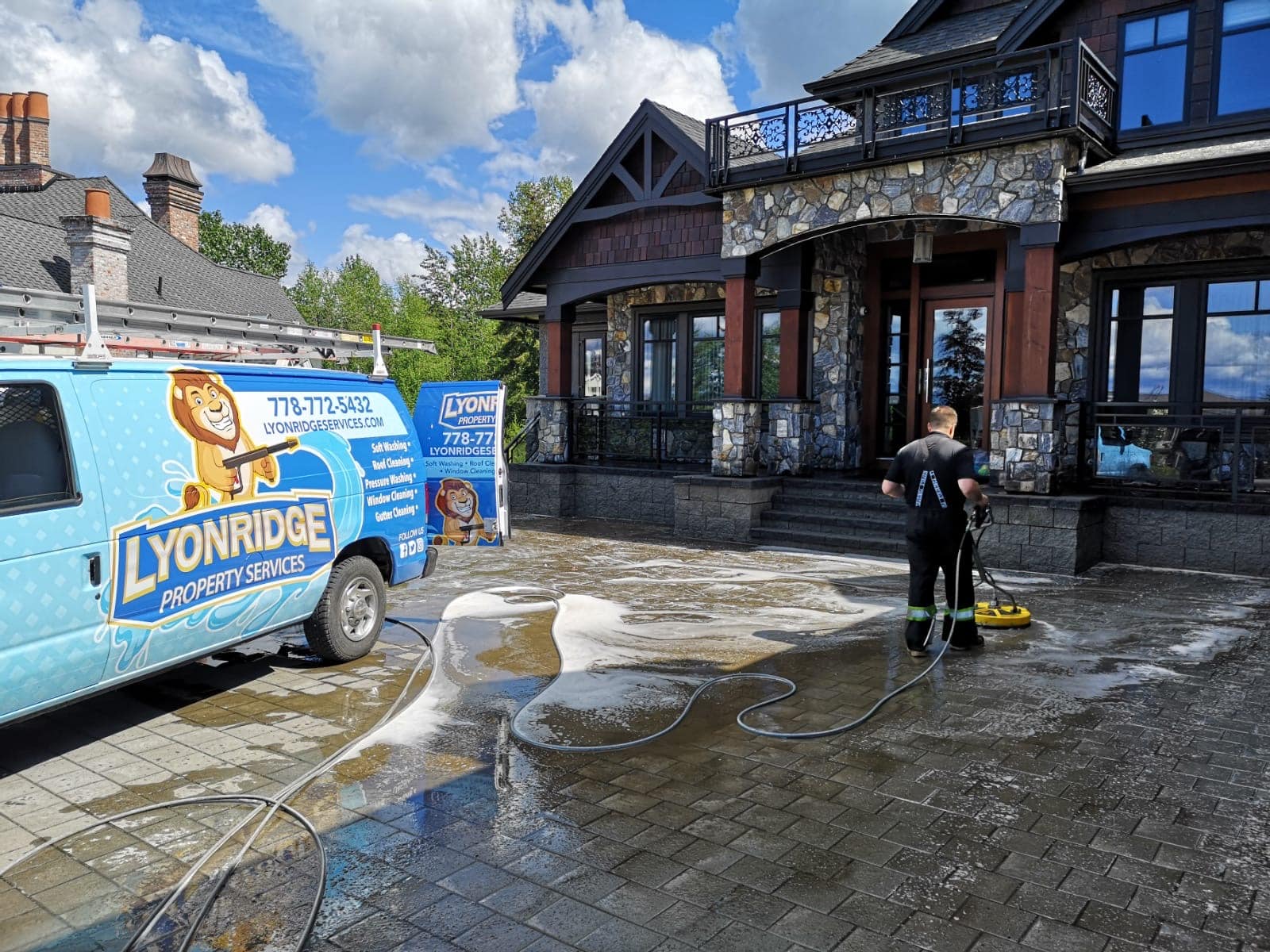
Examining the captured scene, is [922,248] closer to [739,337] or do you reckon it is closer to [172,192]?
[739,337]

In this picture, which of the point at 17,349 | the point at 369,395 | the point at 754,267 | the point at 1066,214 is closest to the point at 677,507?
the point at 754,267

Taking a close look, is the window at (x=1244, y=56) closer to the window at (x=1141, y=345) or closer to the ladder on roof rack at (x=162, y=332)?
the window at (x=1141, y=345)

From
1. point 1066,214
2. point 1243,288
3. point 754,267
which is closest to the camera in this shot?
point 1066,214

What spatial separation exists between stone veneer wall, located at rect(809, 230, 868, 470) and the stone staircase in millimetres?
1272

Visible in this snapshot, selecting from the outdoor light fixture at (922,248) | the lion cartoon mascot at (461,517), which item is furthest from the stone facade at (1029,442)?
the lion cartoon mascot at (461,517)

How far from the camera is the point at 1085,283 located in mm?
12320

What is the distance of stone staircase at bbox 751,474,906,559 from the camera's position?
11.4 meters

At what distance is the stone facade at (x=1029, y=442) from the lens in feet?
34.3

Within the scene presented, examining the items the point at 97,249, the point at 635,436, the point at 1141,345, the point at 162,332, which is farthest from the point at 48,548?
the point at 97,249

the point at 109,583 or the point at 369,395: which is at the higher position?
the point at 369,395

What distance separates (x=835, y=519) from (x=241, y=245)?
55.5m

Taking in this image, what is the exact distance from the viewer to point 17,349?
5.00 m

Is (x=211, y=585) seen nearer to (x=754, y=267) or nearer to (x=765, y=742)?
(x=765, y=742)

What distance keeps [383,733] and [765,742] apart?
6.90 ft
